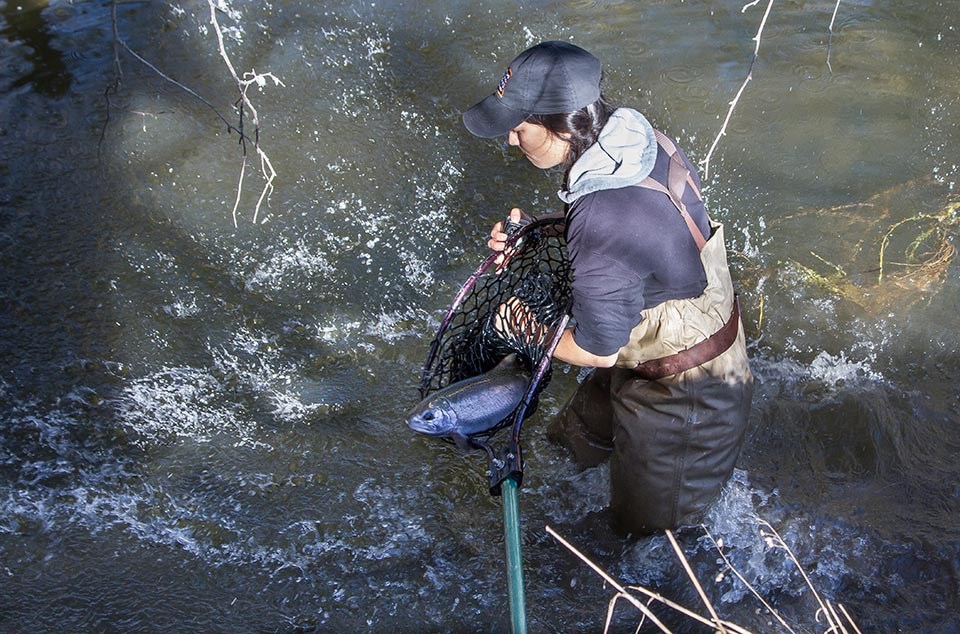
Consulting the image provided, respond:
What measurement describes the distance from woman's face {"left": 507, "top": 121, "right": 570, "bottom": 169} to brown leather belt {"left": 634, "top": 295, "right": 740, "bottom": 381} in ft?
2.76

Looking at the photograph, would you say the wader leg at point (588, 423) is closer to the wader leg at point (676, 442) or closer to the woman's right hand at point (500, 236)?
the wader leg at point (676, 442)

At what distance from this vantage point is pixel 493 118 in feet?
8.58

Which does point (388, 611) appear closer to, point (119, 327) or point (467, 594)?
point (467, 594)

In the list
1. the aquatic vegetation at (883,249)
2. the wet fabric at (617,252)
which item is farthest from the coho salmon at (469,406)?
the aquatic vegetation at (883,249)

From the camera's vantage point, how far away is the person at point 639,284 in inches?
98.3

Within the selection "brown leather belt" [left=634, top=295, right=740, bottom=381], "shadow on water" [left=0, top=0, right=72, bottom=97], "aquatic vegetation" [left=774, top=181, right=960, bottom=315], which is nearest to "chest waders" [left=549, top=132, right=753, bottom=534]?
"brown leather belt" [left=634, top=295, right=740, bottom=381]

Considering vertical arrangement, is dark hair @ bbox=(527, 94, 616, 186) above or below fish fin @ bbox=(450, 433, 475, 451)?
above

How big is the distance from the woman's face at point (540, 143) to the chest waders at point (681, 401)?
360mm

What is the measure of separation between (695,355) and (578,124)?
0.98 meters

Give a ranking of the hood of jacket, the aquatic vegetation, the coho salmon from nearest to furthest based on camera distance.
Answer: the hood of jacket, the coho salmon, the aquatic vegetation

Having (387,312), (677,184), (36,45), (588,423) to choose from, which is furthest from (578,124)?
(36,45)

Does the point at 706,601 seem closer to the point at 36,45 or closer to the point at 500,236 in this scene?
the point at 500,236

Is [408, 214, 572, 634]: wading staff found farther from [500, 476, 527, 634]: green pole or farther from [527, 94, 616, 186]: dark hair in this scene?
[527, 94, 616, 186]: dark hair

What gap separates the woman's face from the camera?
8.53 feet
